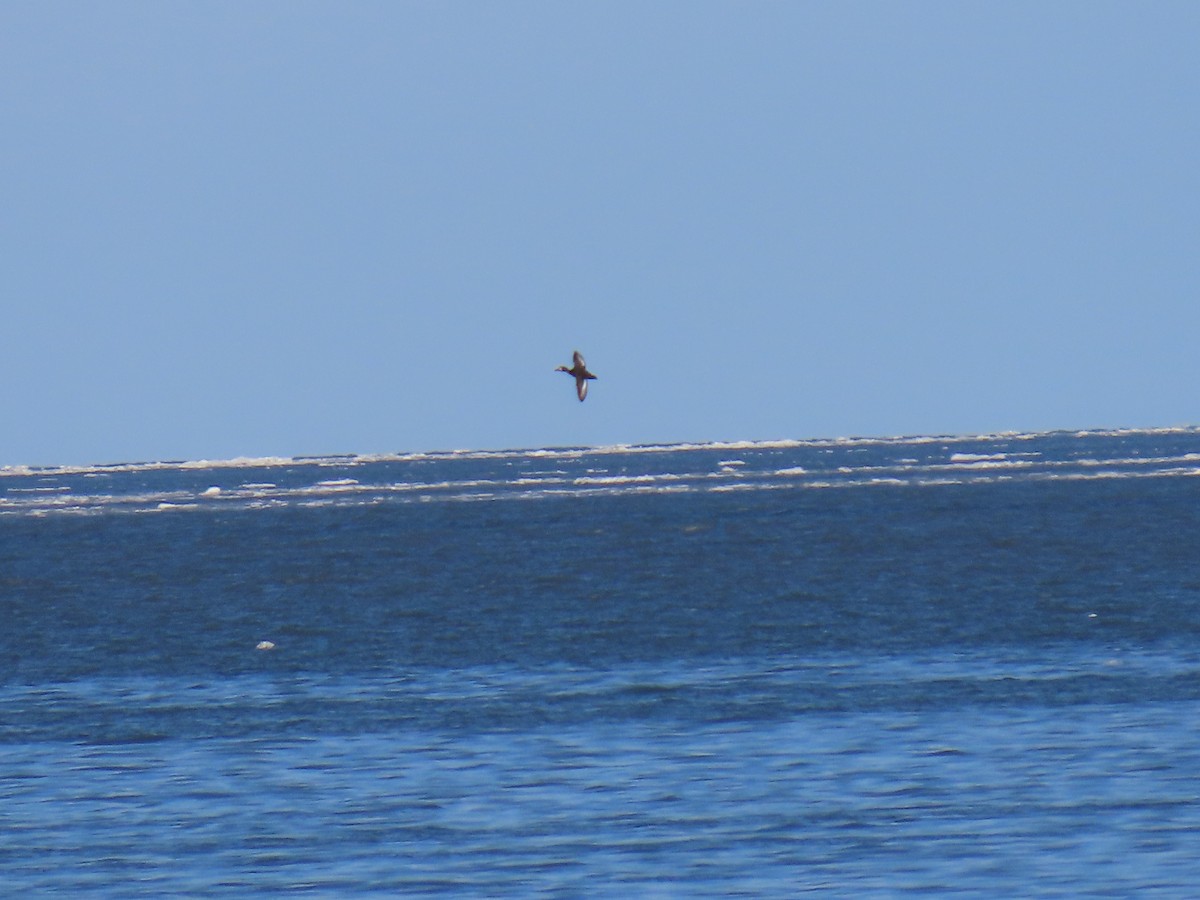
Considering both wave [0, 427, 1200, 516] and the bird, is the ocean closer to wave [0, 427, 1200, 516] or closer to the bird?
the bird

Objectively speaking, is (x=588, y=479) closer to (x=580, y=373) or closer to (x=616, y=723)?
(x=580, y=373)

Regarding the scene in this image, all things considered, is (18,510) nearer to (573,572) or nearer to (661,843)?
(573,572)

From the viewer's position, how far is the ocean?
1546 cm

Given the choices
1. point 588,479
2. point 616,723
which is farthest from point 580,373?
point 588,479

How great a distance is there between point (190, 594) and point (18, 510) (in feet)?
212

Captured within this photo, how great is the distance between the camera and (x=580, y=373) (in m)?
26.6

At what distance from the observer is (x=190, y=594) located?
43.2 metres

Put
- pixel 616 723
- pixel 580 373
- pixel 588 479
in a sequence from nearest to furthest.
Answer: pixel 616 723 < pixel 580 373 < pixel 588 479

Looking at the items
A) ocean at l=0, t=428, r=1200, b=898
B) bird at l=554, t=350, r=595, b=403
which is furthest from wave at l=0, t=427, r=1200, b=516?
bird at l=554, t=350, r=595, b=403

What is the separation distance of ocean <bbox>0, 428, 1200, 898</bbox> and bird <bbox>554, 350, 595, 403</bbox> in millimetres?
3547

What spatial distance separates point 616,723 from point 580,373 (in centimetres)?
637

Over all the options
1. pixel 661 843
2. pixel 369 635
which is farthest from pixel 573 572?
pixel 661 843

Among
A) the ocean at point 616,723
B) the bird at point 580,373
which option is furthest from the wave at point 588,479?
the bird at point 580,373

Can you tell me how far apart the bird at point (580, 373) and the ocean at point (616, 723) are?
11.6ft
